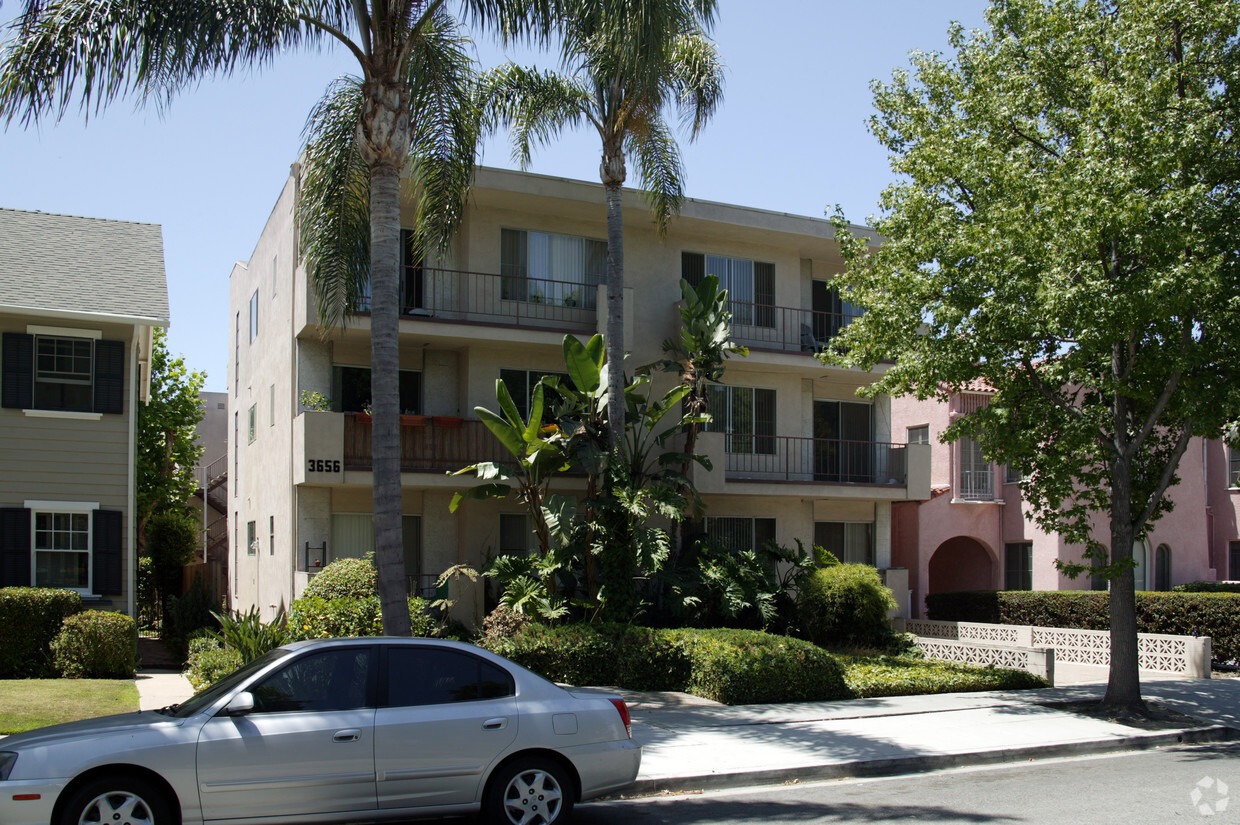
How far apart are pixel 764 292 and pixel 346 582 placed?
40.6 ft

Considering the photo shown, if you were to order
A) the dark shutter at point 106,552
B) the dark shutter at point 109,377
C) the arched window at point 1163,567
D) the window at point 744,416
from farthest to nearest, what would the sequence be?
the arched window at point 1163,567
the window at point 744,416
the dark shutter at point 109,377
the dark shutter at point 106,552

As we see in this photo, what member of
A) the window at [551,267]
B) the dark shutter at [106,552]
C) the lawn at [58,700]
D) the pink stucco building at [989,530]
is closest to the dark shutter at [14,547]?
the dark shutter at [106,552]

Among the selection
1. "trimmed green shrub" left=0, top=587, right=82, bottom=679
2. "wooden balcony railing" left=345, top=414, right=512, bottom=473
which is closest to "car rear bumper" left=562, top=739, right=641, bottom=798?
"trimmed green shrub" left=0, top=587, right=82, bottom=679

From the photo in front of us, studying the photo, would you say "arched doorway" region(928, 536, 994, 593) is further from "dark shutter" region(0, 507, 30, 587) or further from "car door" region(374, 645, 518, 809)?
"car door" region(374, 645, 518, 809)

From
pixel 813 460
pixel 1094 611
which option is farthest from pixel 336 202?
pixel 1094 611

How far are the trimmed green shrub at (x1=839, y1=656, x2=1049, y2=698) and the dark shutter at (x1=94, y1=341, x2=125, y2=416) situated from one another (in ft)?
43.9

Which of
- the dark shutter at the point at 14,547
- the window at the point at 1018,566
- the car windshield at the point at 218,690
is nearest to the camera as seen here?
the car windshield at the point at 218,690

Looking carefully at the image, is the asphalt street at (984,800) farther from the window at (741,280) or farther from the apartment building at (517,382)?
the window at (741,280)

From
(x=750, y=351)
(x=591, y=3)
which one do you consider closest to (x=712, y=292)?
(x=750, y=351)

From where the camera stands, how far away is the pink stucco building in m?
28.2

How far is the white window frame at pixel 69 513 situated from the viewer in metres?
17.7

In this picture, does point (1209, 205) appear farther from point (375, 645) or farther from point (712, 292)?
point (375, 645)

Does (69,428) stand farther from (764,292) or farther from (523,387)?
(764,292)

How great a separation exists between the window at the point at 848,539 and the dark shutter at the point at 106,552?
15.1 m
